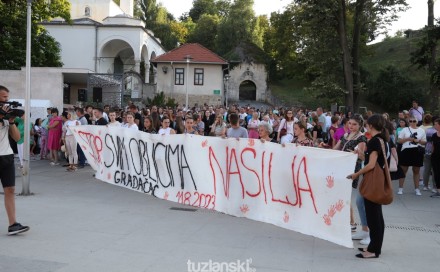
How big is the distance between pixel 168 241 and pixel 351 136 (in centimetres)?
324

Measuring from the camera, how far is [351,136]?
731cm

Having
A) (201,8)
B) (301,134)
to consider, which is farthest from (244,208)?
(201,8)

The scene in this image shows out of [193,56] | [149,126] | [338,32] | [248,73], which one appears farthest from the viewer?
[248,73]

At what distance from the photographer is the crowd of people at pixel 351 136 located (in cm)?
610

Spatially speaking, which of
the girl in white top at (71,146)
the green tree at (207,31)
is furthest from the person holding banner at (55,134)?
the green tree at (207,31)

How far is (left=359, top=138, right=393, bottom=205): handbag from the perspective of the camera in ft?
19.3

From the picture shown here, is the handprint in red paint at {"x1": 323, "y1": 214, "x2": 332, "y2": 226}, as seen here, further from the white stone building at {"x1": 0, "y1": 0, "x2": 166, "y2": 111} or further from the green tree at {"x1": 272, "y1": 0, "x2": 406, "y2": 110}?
the white stone building at {"x1": 0, "y1": 0, "x2": 166, "y2": 111}

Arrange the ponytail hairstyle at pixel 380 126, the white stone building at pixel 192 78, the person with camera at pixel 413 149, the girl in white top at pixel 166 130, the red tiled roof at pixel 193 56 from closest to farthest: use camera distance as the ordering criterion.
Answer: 1. the ponytail hairstyle at pixel 380 126
2. the girl in white top at pixel 166 130
3. the person with camera at pixel 413 149
4. the red tiled roof at pixel 193 56
5. the white stone building at pixel 192 78

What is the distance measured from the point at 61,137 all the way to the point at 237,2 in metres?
59.9

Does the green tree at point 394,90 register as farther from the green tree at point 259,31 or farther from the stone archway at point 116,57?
the stone archway at point 116,57

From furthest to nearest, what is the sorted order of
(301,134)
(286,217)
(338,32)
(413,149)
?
(338,32), (413,149), (301,134), (286,217)

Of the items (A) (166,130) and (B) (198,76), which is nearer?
(A) (166,130)

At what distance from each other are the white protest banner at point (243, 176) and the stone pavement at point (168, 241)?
0.26 meters

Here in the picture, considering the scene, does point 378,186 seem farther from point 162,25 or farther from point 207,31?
point 162,25
